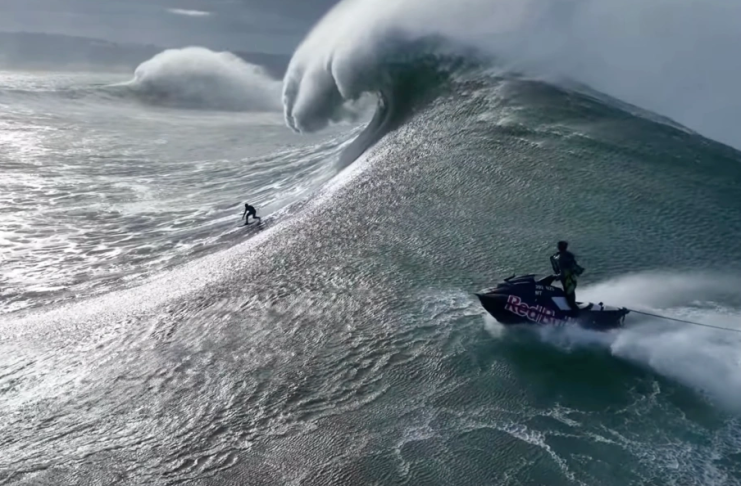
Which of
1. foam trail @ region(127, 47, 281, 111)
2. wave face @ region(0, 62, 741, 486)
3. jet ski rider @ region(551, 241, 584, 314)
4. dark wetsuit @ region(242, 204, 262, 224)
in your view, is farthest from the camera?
foam trail @ region(127, 47, 281, 111)

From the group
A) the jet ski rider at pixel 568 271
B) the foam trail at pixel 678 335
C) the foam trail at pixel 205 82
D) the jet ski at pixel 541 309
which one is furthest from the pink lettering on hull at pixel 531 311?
the foam trail at pixel 205 82

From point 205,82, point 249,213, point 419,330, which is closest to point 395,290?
point 419,330

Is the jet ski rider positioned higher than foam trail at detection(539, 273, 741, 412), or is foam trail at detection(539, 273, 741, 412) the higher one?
the jet ski rider

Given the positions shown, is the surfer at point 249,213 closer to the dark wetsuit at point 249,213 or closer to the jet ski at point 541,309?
the dark wetsuit at point 249,213

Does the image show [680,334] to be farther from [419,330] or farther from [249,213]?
[249,213]

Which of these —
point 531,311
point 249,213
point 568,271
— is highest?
point 568,271

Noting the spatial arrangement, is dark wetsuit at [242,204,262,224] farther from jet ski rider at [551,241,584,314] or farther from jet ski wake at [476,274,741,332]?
jet ski rider at [551,241,584,314]

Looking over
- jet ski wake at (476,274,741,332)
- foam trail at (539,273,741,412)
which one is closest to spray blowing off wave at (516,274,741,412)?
foam trail at (539,273,741,412)
